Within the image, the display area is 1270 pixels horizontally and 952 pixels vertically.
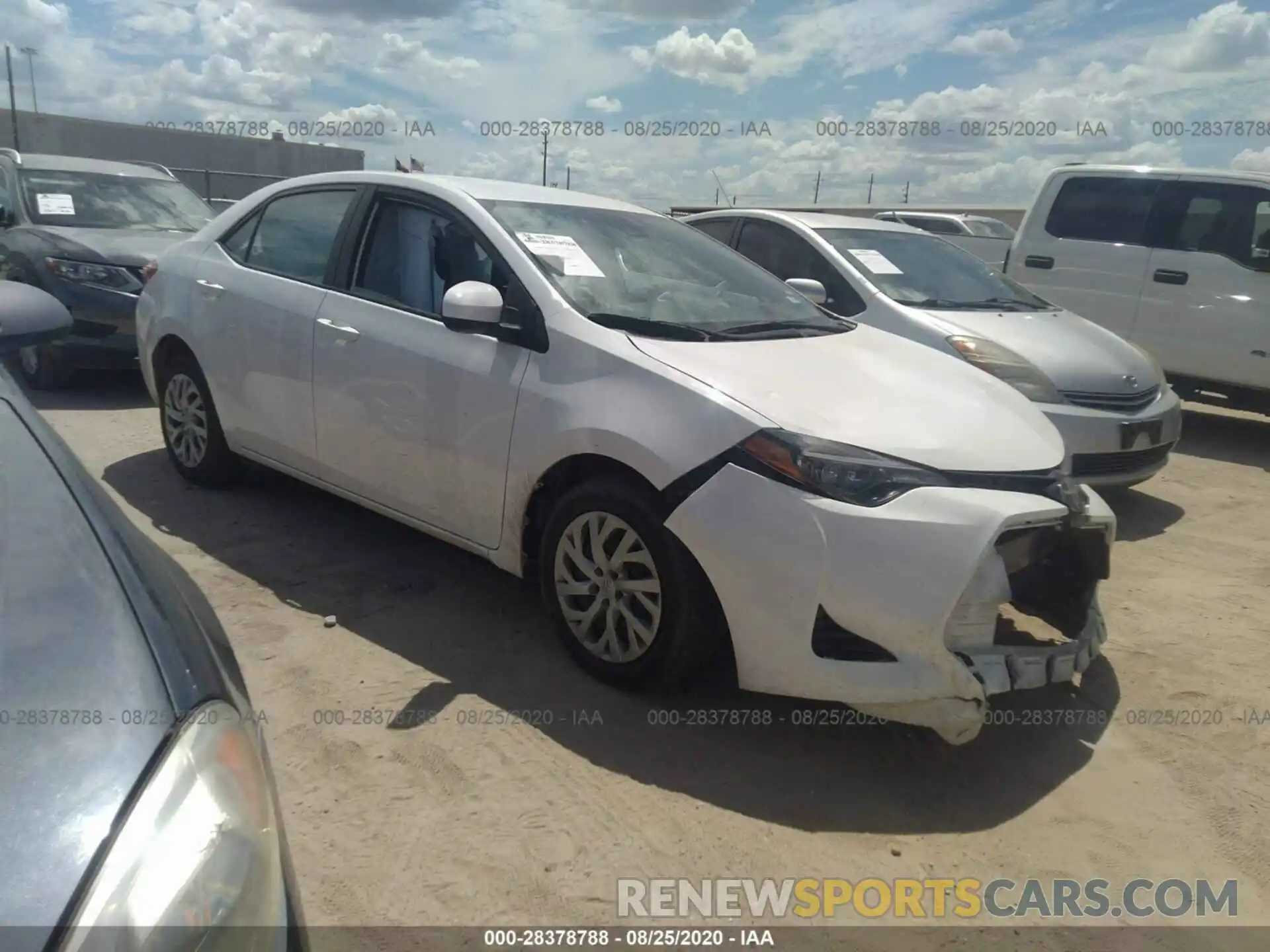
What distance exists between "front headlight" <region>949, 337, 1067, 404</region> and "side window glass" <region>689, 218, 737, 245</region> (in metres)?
1.94

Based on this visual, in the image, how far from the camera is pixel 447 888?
95.0 inches

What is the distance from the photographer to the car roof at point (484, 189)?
3.93 meters

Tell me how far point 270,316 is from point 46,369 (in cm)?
399

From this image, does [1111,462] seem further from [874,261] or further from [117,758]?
[117,758]

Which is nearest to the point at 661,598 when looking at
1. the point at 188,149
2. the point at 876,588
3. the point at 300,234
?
the point at 876,588

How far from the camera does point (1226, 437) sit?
8.38 meters

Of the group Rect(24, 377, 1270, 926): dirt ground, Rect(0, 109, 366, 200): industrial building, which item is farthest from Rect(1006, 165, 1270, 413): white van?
Rect(0, 109, 366, 200): industrial building

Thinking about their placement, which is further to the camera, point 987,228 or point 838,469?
point 987,228

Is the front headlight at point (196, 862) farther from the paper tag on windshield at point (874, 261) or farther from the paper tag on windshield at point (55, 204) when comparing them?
the paper tag on windshield at point (55, 204)

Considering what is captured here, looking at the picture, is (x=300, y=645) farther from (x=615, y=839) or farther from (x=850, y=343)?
(x=850, y=343)

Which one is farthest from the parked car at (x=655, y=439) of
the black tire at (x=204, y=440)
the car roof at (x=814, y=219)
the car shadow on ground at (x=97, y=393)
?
the car shadow on ground at (x=97, y=393)

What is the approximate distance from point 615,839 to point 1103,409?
406 centimetres

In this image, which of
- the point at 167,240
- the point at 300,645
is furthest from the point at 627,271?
the point at 167,240

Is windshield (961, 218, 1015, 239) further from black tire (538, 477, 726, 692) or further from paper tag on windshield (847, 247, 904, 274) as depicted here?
black tire (538, 477, 726, 692)
